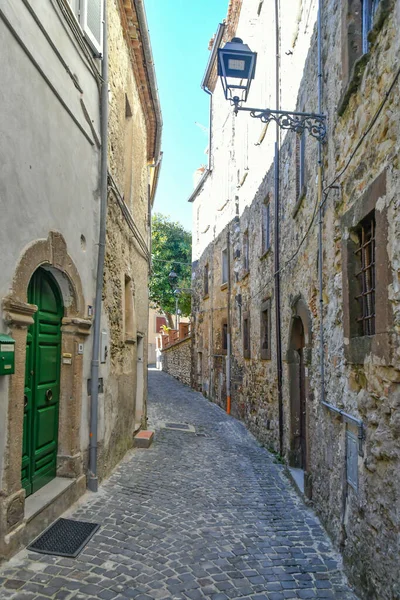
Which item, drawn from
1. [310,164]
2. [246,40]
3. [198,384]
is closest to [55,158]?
[310,164]

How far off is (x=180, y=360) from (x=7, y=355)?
21.4 meters

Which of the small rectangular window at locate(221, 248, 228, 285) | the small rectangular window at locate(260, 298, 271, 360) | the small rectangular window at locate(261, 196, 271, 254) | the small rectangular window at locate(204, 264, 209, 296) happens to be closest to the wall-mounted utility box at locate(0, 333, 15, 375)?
the small rectangular window at locate(260, 298, 271, 360)

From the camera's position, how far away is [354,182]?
3.95 meters

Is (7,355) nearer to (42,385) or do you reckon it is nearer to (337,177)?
(42,385)

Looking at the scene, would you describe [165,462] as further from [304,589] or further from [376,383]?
[376,383]

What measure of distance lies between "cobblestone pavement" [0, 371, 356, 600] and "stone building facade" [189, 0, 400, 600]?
35 cm

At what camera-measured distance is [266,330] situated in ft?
31.7

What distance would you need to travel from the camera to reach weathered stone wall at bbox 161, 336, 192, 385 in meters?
22.3

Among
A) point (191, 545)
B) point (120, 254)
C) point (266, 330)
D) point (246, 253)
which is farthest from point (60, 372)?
point (246, 253)

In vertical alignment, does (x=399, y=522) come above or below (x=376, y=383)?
below

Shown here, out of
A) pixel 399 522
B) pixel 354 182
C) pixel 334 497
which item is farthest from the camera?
pixel 334 497

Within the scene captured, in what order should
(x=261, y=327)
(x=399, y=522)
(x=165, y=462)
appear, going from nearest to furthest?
1. (x=399, y=522)
2. (x=165, y=462)
3. (x=261, y=327)

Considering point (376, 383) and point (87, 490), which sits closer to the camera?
point (376, 383)

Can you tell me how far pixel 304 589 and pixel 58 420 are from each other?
2.92 meters
